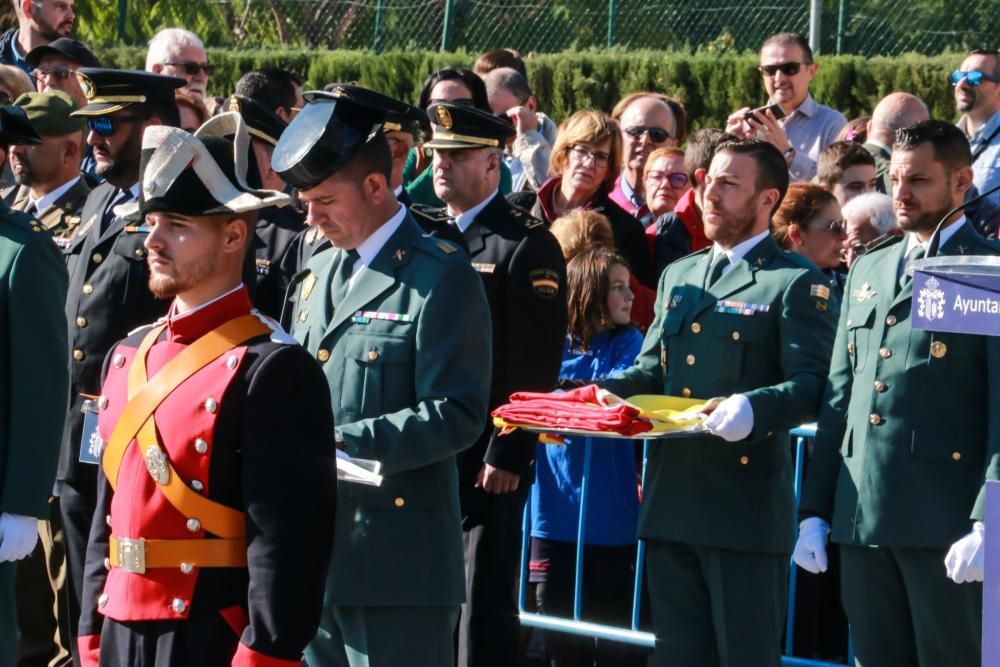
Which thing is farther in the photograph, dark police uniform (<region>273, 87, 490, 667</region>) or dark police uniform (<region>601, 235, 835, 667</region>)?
dark police uniform (<region>601, 235, 835, 667</region>)

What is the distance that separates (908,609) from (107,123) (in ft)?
10.4

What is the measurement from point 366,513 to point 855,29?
895 cm

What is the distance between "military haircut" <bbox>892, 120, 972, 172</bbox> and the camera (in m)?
4.87

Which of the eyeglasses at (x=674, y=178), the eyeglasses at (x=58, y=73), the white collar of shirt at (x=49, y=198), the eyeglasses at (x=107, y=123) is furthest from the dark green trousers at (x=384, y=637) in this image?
the eyeglasses at (x=58, y=73)

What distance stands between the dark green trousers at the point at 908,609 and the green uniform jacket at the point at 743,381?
0.35 metres

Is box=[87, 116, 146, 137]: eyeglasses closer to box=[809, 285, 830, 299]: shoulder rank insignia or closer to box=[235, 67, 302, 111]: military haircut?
box=[235, 67, 302, 111]: military haircut

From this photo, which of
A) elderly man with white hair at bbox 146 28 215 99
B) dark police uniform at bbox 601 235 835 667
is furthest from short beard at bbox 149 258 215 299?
elderly man with white hair at bbox 146 28 215 99

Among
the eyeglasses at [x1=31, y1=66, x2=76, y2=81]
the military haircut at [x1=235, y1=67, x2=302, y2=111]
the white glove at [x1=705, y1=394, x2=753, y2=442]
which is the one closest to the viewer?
the white glove at [x1=705, y1=394, x2=753, y2=442]

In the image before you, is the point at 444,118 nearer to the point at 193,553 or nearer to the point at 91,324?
the point at 91,324

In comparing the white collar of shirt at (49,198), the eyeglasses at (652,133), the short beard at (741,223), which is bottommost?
the short beard at (741,223)

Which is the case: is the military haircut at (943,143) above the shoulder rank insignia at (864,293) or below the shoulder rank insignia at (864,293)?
above

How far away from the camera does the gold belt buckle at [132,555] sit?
11.2 feet

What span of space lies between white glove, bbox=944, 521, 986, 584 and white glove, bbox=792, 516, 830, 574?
55cm

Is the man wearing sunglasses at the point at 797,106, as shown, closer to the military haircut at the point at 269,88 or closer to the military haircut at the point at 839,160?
the military haircut at the point at 839,160
